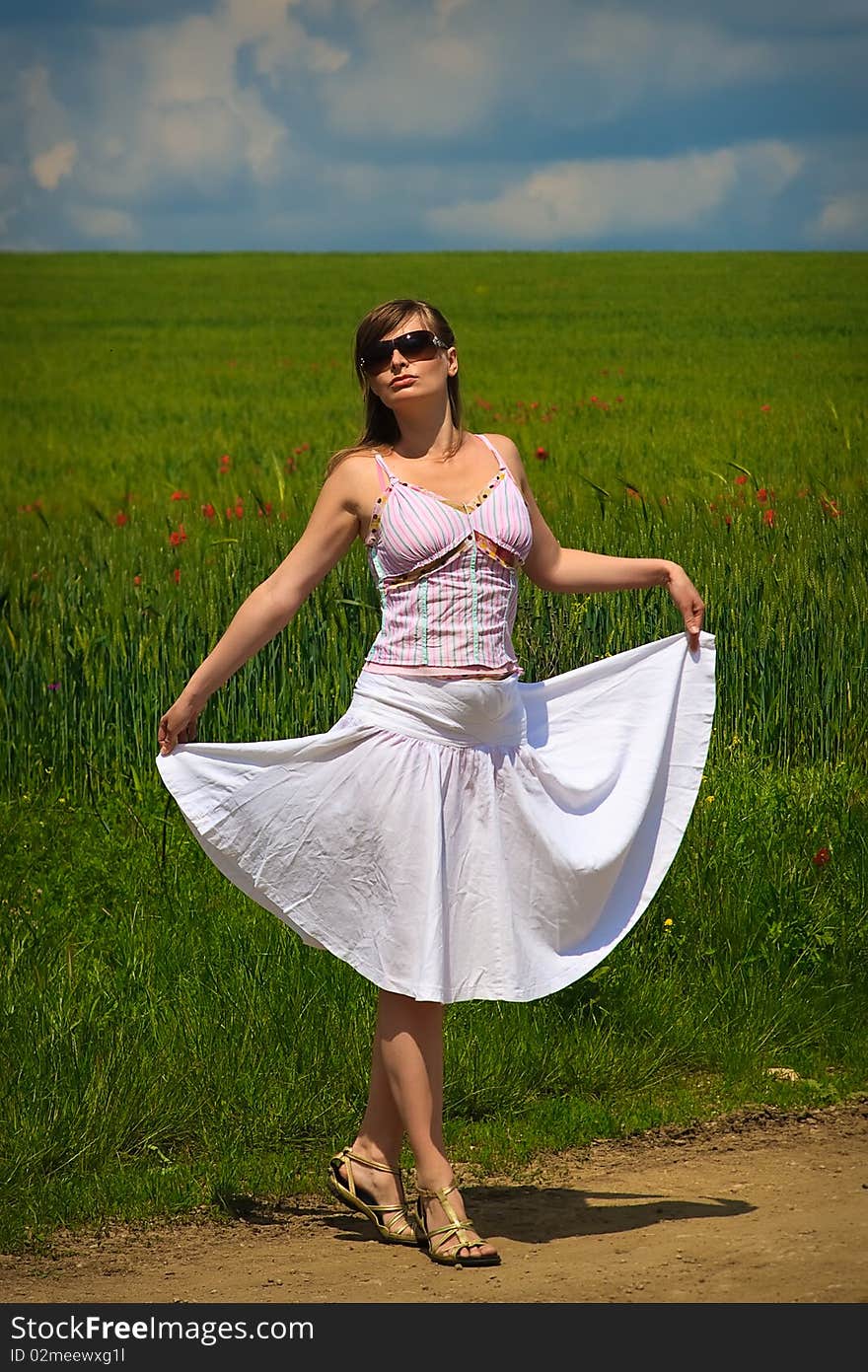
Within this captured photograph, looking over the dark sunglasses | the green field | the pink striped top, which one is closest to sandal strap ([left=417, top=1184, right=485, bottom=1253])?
the green field

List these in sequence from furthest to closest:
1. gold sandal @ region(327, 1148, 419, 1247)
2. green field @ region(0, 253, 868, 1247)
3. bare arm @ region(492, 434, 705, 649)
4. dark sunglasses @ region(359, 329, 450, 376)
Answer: green field @ region(0, 253, 868, 1247) < bare arm @ region(492, 434, 705, 649) < gold sandal @ region(327, 1148, 419, 1247) < dark sunglasses @ region(359, 329, 450, 376)

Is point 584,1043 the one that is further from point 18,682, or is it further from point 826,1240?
point 18,682

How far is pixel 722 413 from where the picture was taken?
13711 millimetres

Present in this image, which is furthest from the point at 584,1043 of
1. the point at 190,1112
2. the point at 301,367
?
the point at 301,367

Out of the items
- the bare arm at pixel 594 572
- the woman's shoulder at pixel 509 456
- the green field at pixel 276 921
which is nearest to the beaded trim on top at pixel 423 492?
the woman's shoulder at pixel 509 456

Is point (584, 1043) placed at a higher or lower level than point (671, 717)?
lower

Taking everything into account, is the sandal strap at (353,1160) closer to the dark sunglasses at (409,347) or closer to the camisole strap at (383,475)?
the camisole strap at (383,475)

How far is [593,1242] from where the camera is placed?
3.60 meters

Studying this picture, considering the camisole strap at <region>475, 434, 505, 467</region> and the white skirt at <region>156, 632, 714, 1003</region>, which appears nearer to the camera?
the white skirt at <region>156, 632, 714, 1003</region>

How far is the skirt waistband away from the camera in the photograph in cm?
350

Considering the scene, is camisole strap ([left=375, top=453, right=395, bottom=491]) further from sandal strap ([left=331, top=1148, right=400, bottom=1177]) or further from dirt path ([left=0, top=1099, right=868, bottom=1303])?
dirt path ([left=0, top=1099, right=868, bottom=1303])


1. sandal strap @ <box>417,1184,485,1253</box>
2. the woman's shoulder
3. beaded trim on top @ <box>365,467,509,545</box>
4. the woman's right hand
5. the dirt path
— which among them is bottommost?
the dirt path

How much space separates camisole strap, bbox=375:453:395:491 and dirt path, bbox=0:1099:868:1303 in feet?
5.21

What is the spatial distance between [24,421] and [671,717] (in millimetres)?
16366
